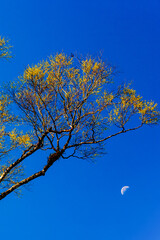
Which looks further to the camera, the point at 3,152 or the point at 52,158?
the point at 3,152

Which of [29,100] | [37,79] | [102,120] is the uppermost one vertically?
[102,120]

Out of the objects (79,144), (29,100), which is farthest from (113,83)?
(29,100)

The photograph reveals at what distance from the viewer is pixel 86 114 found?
741cm

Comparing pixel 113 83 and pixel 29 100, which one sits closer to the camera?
pixel 29 100

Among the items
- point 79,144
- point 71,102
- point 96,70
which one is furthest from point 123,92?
point 79,144

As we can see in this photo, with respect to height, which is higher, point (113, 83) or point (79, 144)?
point (113, 83)

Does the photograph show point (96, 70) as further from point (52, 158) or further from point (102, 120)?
point (52, 158)

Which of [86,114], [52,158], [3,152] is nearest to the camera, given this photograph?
[52,158]

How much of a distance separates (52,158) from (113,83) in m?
3.10

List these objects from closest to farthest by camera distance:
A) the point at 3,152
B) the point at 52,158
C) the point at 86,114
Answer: the point at 52,158, the point at 86,114, the point at 3,152

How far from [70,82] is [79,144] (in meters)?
2.08

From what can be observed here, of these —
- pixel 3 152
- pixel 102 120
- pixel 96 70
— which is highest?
pixel 96 70

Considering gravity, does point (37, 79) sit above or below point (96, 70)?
below

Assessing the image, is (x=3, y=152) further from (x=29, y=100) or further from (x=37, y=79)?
(x=37, y=79)
